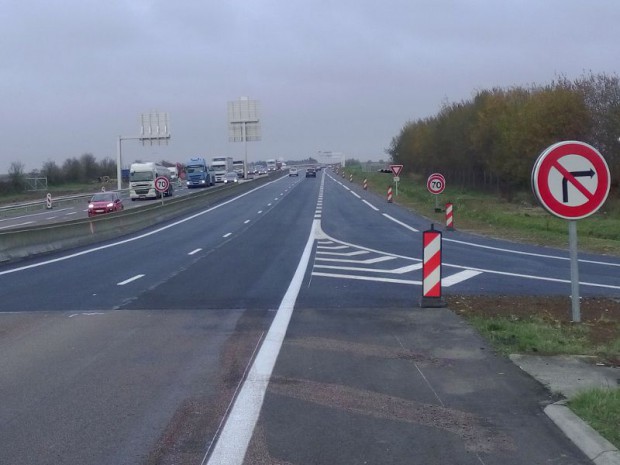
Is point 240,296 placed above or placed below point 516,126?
below

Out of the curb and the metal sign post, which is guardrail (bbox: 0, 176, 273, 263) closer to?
the metal sign post

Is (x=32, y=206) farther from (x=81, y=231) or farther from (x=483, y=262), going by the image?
(x=483, y=262)

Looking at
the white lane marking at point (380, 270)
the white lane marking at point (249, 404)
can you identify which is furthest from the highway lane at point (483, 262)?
the white lane marking at point (249, 404)

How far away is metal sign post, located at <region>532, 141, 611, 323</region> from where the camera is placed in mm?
11445

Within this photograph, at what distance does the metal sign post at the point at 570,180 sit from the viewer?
11.4 m

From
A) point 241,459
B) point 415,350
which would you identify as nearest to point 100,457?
point 241,459

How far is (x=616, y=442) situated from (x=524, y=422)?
1.00 meters

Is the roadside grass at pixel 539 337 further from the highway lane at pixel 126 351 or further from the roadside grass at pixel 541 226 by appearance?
the roadside grass at pixel 541 226

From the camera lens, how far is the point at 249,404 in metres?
8.55

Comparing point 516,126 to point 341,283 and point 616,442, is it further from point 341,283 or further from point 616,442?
point 616,442

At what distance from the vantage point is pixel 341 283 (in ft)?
62.8

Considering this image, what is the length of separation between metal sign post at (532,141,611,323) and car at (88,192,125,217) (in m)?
47.7

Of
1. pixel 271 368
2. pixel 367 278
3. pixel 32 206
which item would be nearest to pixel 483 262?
pixel 367 278

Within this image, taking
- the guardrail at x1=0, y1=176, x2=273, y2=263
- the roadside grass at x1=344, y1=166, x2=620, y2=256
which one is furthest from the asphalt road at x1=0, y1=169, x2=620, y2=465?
the roadside grass at x1=344, y1=166, x2=620, y2=256
